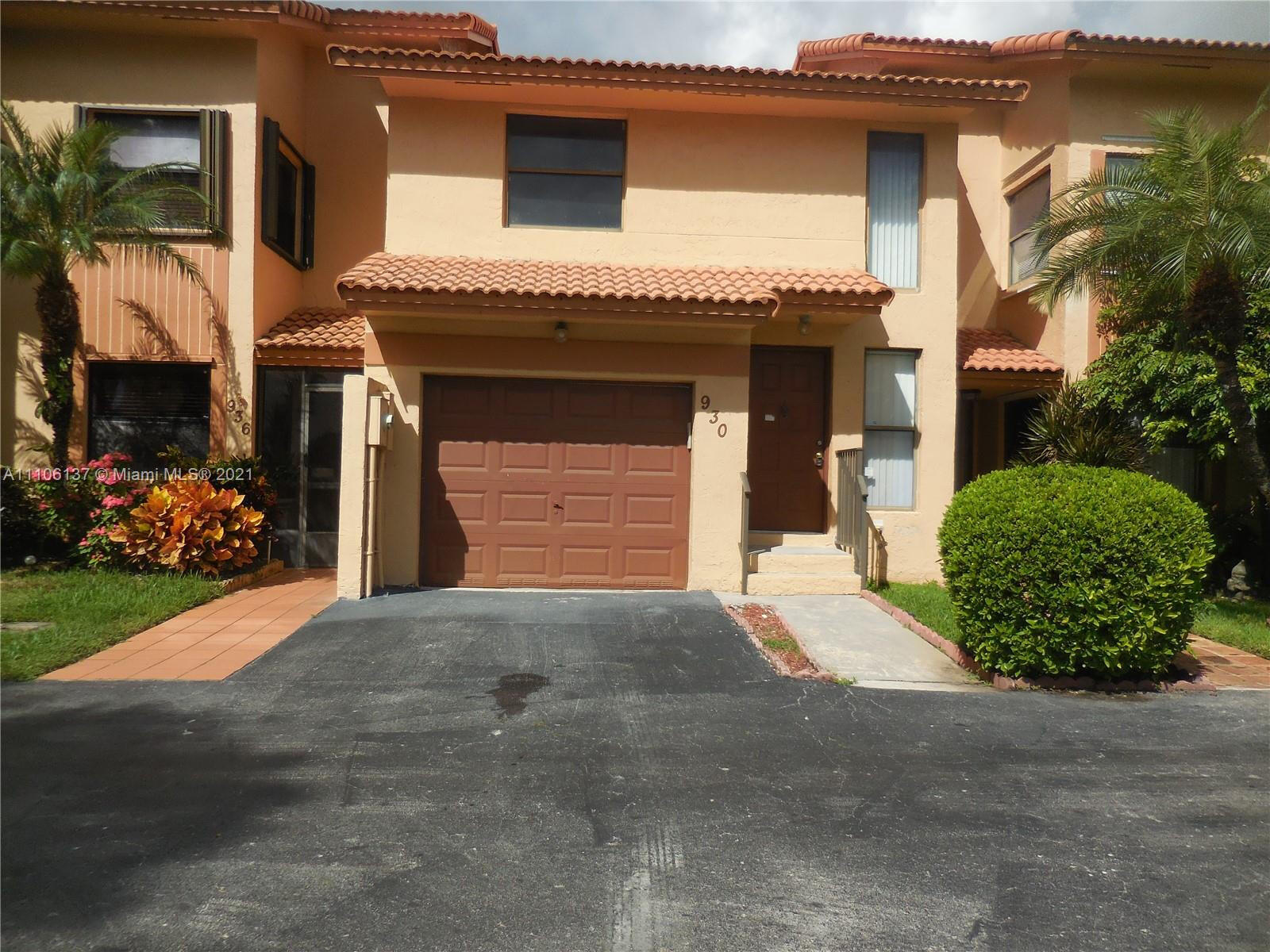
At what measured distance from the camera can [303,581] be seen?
1100 centimetres

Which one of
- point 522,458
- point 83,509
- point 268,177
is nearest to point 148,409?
point 83,509

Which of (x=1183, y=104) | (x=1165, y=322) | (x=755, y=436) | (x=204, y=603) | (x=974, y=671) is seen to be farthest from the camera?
(x=1183, y=104)

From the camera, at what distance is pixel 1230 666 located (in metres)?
7.64

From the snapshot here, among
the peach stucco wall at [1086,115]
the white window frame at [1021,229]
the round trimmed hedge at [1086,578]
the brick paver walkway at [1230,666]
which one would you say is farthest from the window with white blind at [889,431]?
the round trimmed hedge at [1086,578]

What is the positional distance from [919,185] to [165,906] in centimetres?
1156

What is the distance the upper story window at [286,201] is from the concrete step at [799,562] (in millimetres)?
8254

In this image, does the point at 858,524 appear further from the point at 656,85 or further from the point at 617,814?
the point at 617,814

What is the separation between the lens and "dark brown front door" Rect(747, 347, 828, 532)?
37.6 feet

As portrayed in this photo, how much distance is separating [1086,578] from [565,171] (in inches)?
316

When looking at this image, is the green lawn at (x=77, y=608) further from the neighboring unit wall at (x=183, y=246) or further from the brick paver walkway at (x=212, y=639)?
the neighboring unit wall at (x=183, y=246)

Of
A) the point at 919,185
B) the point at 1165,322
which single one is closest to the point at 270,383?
the point at 919,185

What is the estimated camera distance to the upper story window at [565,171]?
11266 millimetres

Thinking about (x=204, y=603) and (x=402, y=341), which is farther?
(x=402, y=341)

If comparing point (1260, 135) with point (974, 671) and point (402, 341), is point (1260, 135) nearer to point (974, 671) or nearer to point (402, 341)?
point (974, 671)
